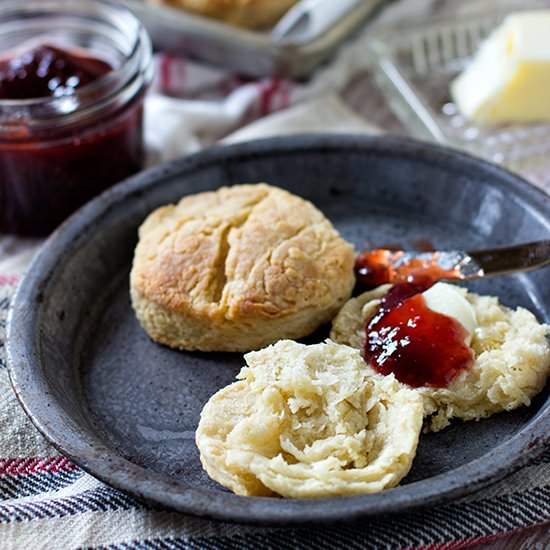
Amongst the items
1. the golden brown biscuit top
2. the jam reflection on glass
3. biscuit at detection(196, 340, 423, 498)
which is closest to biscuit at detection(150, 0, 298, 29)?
the jam reflection on glass

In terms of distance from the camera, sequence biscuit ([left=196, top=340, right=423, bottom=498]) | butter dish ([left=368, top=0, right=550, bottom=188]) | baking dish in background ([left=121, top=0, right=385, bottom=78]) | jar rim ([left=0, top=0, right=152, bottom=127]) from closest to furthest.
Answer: biscuit ([left=196, top=340, right=423, bottom=498]), jar rim ([left=0, top=0, right=152, bottom=127]), butter dish ([left=368, top=0, right=550, bottom=188]), baking dish in background ([left=121, top=0, right=385, bottom=78])

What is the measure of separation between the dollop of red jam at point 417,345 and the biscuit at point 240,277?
23 centimetres

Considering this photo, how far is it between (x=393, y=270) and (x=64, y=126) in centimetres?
141

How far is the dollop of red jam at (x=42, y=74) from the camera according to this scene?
3.80 meters

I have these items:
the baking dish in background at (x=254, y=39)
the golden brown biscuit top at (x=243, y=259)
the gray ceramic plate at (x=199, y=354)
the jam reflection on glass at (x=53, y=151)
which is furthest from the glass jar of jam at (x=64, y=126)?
the golden brown biscuit top at (x=243, y=259)

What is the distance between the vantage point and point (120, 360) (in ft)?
10.2

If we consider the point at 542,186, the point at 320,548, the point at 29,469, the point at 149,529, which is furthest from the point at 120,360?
the point at 542,186

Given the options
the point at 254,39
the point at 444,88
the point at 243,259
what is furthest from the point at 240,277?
the point at 444,88

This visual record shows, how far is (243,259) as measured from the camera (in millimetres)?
3025

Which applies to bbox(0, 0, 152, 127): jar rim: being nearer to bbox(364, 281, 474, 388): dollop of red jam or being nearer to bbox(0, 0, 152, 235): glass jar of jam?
bbox(0, 0, 152, 235): glass jar of jam

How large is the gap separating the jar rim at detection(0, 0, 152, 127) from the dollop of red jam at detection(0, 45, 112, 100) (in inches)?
1.6

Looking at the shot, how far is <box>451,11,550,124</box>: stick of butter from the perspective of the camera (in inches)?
165

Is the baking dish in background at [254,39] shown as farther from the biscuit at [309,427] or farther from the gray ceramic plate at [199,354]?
the biscuit at [309,427]

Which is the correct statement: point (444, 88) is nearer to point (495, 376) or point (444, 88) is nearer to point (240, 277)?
point (240, 277)
